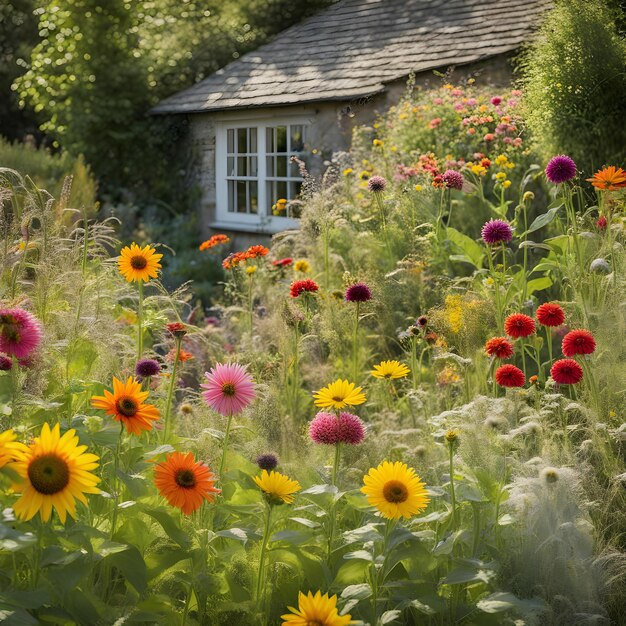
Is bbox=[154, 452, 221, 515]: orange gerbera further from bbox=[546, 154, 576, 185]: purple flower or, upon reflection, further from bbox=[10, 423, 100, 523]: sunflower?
bbox=[546, 154, 576, 185]: purple flower

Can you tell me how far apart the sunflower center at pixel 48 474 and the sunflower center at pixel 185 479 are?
348 millimetres

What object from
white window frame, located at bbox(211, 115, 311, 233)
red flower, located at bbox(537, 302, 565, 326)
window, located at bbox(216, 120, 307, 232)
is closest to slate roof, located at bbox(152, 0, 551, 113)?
white window frame, located at bbox(211, 115, 311, 233)

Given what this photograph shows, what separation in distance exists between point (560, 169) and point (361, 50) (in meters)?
7.23

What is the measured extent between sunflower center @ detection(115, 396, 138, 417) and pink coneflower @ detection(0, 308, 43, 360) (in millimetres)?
323

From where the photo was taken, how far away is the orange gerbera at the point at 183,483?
197 centimetres

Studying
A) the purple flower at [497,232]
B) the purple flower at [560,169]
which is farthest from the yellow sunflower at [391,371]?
the purple flower at [560,169]

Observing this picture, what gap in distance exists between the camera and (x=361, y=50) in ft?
35.1

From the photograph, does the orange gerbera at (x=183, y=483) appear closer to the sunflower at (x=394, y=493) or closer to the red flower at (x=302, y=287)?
the sunflower at (x=394, y=493)

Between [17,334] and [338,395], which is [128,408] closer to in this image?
[17,334]

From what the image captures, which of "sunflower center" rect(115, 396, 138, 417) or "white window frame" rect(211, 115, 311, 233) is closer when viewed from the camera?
"sunflower center" rect(115, 396, 138, 417)

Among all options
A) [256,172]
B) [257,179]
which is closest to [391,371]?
[257,179]

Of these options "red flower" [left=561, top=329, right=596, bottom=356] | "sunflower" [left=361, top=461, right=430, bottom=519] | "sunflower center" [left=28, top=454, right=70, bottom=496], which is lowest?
"red flower" [left=561, top=329, right=596, bottom=356]

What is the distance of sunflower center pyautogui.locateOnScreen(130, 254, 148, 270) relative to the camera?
2848 millimetres

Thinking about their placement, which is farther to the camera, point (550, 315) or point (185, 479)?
point (550, 315)
